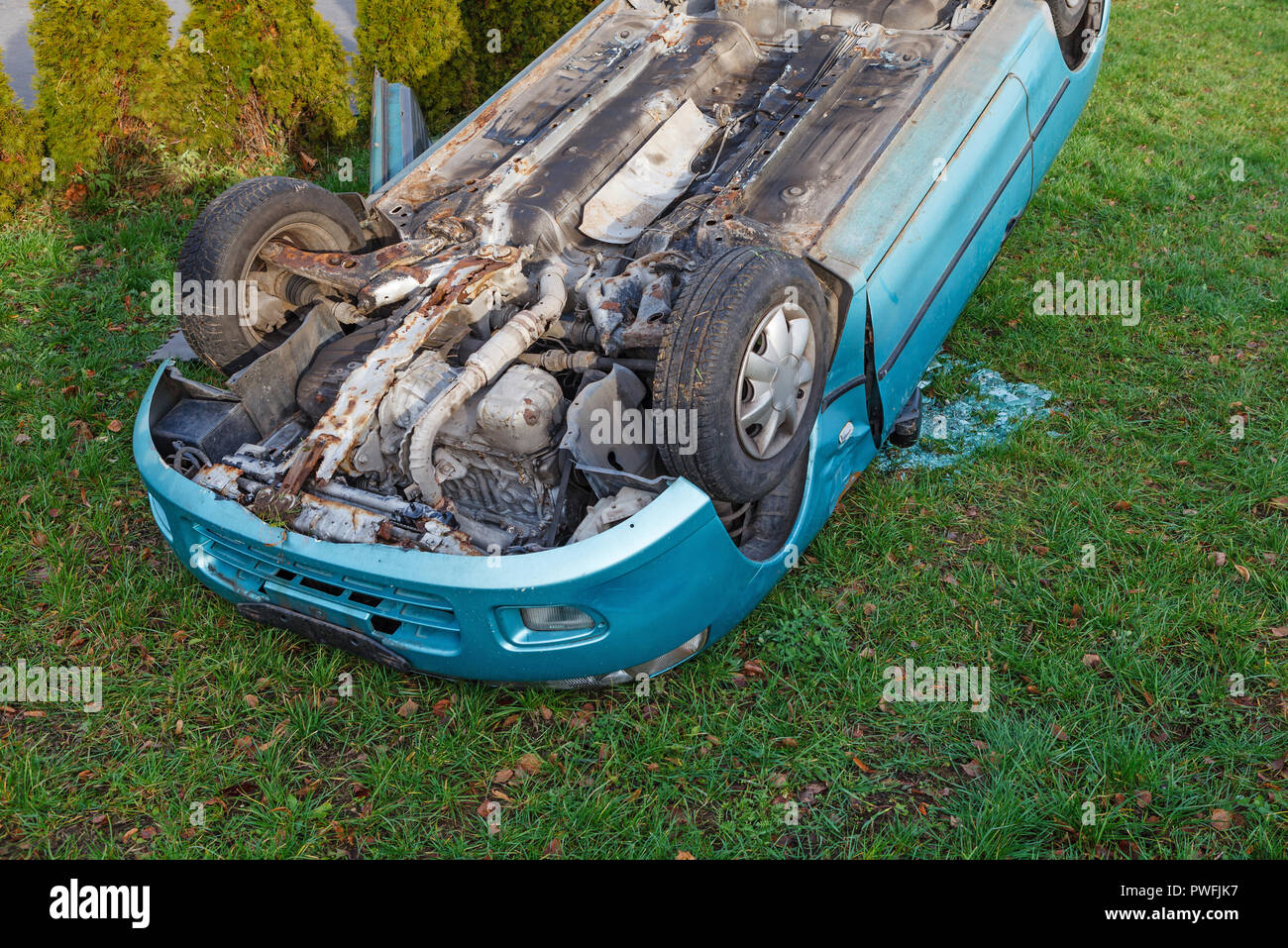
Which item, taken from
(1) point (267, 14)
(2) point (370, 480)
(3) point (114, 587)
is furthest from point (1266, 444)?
(1) point (267, 14)

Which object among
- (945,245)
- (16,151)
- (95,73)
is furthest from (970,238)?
(16,151)

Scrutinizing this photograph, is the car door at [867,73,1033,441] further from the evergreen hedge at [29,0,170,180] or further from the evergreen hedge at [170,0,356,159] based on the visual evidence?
the evergreen hedge at [29,0,170,180]

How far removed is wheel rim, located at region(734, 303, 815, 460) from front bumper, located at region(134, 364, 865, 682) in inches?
14.6

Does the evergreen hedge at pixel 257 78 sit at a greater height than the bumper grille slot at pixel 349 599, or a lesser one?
greater

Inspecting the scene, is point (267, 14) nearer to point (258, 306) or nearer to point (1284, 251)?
point (258, 306)

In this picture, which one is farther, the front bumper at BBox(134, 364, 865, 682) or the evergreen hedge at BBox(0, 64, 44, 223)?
the evergreen hedge at BBox(0, 64, 44, 223)

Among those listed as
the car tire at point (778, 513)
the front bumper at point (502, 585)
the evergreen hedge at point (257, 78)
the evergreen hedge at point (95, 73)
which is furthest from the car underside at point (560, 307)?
the evergreen hedge at point (95, 73)

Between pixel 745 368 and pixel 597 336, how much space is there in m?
0.70

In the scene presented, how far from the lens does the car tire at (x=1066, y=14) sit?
485cm

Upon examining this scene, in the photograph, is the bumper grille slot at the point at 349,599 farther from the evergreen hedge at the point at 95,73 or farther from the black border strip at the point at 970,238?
the evergreen hedge at the point at 95,73

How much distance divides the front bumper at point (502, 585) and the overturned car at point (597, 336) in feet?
0.04

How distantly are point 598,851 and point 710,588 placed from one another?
0.87 meters

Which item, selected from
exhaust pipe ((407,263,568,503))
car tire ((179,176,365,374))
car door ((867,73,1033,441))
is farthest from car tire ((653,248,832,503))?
car tire ((179,176,365,374))

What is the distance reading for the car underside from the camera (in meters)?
3.24
